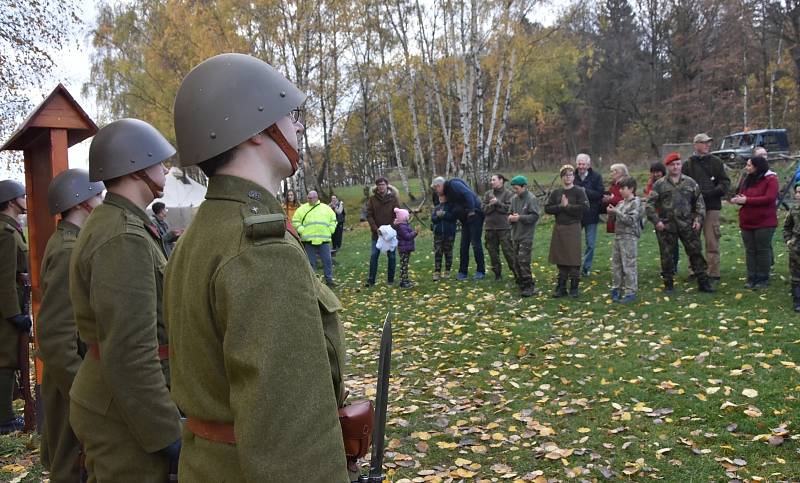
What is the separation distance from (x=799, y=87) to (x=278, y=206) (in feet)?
130

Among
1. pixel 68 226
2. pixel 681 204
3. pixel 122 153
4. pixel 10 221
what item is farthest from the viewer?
pixel 681 204

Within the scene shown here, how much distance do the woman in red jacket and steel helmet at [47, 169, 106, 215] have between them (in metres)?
8.72

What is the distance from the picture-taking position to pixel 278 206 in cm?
172

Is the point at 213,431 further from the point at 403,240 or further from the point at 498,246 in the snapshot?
the point at 403,240

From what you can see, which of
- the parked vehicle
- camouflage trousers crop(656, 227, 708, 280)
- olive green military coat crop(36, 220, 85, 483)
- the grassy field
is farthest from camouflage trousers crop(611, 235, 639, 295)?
the parked vehicle

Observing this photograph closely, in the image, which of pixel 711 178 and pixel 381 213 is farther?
pixel 381 213

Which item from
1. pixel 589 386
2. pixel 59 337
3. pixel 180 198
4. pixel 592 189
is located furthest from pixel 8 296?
pixel 180 198

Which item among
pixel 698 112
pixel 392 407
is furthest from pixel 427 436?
pixel 698 112

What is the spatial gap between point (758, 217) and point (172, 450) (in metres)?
9.48

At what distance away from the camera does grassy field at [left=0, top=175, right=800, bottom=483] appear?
4.56 metres

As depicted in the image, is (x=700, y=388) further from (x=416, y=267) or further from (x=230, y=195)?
(x=416, y=267)

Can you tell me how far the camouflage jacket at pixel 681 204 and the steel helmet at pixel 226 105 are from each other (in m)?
8.96

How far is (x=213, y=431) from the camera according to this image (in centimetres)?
164

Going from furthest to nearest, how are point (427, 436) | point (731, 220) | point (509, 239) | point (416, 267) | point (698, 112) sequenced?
point (698, 112), point (731, 220), point (416, 267), point (509, 239), point (427, 436)
